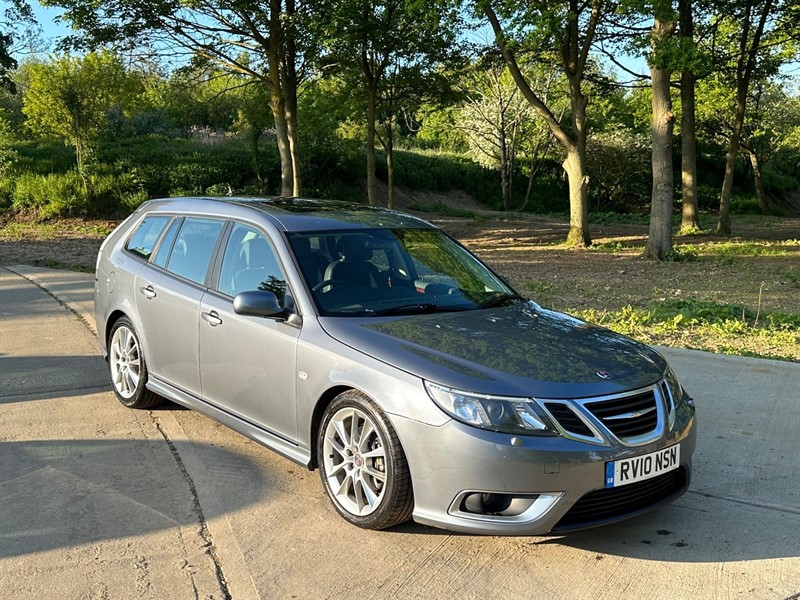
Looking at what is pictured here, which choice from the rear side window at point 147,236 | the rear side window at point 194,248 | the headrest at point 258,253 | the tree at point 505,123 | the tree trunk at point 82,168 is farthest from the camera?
the tree at point 505,123

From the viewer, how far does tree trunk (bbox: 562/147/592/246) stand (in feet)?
64.0

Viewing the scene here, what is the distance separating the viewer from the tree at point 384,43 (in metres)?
18.0

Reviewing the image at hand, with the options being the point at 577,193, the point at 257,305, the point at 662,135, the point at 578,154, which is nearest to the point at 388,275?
the point at 257,305

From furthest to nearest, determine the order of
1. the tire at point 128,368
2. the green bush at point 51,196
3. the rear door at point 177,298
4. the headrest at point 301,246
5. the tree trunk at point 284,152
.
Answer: the green bush at point 51,196, the tree trunk at point 284,152, the tire at point 128,368, the rear door at point 177,298, the headrest at point 301,246

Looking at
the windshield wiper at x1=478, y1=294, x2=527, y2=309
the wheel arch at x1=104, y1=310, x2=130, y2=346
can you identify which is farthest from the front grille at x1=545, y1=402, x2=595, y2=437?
the wheel arch at x1=104, y1=310, x2=130, y2=346

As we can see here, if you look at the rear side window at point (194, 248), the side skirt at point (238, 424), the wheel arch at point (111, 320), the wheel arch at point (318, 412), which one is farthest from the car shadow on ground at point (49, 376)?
the wheel arch at point (318, 412)

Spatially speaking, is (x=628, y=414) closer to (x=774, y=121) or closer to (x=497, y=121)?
(x=497, y=121)

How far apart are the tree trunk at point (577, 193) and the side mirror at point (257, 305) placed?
16054 mm

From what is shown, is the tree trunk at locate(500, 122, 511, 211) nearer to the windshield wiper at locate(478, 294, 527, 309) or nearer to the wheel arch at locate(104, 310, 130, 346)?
the wheel arch at locate(104, 310, 130, 346)

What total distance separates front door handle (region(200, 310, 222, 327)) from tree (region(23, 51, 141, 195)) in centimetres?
2046

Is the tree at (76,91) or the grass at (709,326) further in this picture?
the tree at (76,91)

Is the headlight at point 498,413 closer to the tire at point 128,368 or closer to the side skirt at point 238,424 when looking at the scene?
the side skirt at point 238,424

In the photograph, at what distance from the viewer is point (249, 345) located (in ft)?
14.7

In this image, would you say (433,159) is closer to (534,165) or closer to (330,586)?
(534,165)
